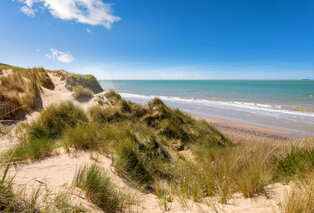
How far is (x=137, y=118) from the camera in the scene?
8719 mm

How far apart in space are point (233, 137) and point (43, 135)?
34.5 feet

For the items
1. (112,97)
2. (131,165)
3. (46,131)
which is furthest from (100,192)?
(112,97)

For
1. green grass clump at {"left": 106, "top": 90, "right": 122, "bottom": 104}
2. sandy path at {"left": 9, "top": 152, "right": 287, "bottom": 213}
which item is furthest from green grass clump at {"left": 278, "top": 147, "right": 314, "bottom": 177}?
green grass clump at {"left": 106, "top": 90, "right": 122, "bottom": 104}

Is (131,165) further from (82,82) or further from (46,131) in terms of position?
(82,82)

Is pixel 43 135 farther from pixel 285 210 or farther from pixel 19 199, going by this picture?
pixel 285 210

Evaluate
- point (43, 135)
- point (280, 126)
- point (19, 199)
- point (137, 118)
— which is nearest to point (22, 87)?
point (43, 135)

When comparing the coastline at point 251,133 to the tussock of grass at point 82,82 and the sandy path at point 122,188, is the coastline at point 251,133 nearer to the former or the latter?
the sandy path at point 122,188

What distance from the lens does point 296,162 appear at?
388cm

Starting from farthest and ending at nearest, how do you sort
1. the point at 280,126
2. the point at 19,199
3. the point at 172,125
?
the point at 280,126
the point at 172,125
the point at 19,199

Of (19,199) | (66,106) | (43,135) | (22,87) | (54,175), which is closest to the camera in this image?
(19,199)

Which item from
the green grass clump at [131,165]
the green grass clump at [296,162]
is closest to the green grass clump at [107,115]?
the green grass clump at [131,165]

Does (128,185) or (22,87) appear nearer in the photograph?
(128,185)

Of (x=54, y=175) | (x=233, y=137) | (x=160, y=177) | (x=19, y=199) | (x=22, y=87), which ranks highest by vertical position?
(x=22, y=87)

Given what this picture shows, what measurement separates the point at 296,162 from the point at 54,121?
787cm
